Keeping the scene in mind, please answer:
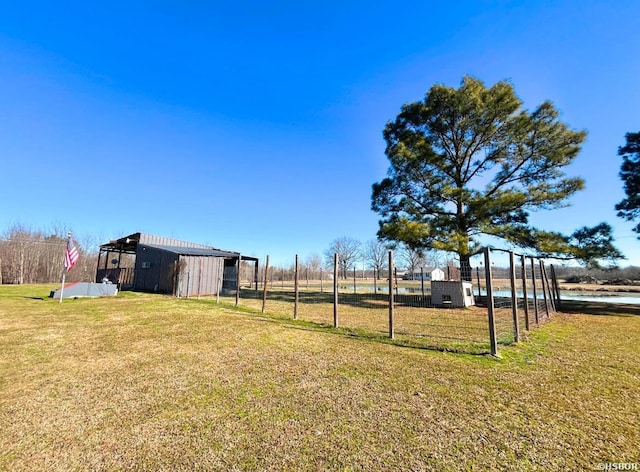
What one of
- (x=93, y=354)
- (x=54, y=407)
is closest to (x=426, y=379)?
(x=54, y=407)

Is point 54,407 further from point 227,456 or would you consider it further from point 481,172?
point 481,172

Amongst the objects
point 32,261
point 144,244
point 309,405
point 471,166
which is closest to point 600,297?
point 471,166

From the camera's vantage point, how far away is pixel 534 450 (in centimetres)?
205

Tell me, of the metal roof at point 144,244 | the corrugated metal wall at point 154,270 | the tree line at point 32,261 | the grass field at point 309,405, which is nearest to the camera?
the grass field at point 309,405

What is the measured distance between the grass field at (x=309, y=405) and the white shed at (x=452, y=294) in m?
6.16

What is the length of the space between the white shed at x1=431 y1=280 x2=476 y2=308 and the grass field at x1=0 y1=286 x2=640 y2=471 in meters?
6.16

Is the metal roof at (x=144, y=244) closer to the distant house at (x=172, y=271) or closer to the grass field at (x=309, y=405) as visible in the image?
the distant house at (x=172, y=271)

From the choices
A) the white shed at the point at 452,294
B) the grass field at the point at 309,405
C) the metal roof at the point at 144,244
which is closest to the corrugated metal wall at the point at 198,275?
the metal roof at the point at 144,244

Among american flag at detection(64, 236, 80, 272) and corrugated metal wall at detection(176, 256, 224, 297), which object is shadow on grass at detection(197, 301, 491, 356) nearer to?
american flag at detection(64, 236, 80, 272)

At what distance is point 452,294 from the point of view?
11.6m

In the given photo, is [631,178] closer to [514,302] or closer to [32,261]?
[514,302]

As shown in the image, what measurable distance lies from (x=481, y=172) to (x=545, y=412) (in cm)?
1356

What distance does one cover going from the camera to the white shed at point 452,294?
1145 cm

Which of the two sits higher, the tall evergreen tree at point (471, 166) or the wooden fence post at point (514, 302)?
the tall evergreen tree at point (471, 166)
